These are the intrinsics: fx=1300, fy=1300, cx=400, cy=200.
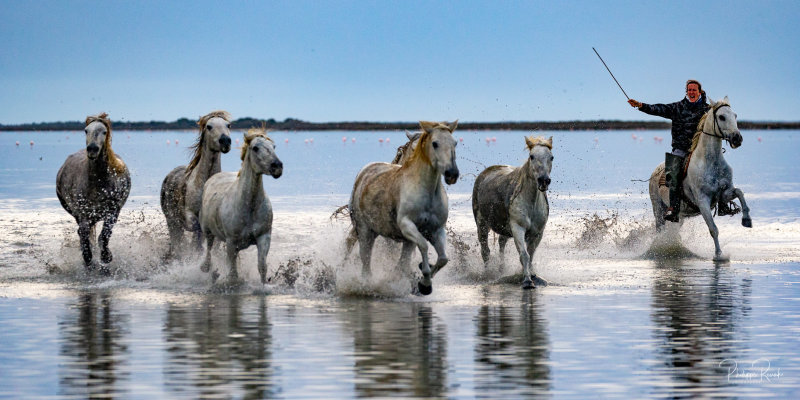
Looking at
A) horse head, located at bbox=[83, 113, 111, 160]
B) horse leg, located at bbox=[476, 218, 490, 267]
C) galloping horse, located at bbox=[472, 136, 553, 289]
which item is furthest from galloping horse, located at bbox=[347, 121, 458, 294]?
horse head, located at bbox=[83, 113, 111, 160]

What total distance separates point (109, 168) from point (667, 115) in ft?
29.0

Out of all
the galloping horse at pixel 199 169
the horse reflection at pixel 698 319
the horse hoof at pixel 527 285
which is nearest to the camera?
the horse reflection at pixel 698 319

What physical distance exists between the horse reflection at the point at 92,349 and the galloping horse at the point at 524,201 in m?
5.06

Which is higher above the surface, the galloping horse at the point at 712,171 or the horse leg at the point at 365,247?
the galloping horse at the point at 712,171

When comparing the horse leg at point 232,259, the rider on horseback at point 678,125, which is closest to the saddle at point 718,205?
the rider on horseback at point 678,125

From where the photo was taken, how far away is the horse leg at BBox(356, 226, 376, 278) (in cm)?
1573

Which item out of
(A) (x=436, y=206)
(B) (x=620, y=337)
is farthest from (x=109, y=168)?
(B) (x=620, y=337)

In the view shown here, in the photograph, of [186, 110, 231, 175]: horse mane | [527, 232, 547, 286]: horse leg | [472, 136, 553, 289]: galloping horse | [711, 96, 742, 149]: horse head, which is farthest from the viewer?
[711, 96, 742, 149]: horse head

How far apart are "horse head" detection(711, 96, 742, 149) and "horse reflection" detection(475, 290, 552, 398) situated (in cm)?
575

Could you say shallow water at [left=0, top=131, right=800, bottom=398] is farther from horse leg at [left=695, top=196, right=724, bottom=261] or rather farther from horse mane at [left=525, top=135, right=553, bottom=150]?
horse mane at [left=525, top=135, right=553, bottom=150]

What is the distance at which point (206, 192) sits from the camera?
16.7 m

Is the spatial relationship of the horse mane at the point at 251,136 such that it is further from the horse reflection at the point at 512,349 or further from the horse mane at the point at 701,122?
the horse mane at the point at 701,122

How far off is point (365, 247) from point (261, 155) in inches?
68.2

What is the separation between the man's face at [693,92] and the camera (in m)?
20.7
